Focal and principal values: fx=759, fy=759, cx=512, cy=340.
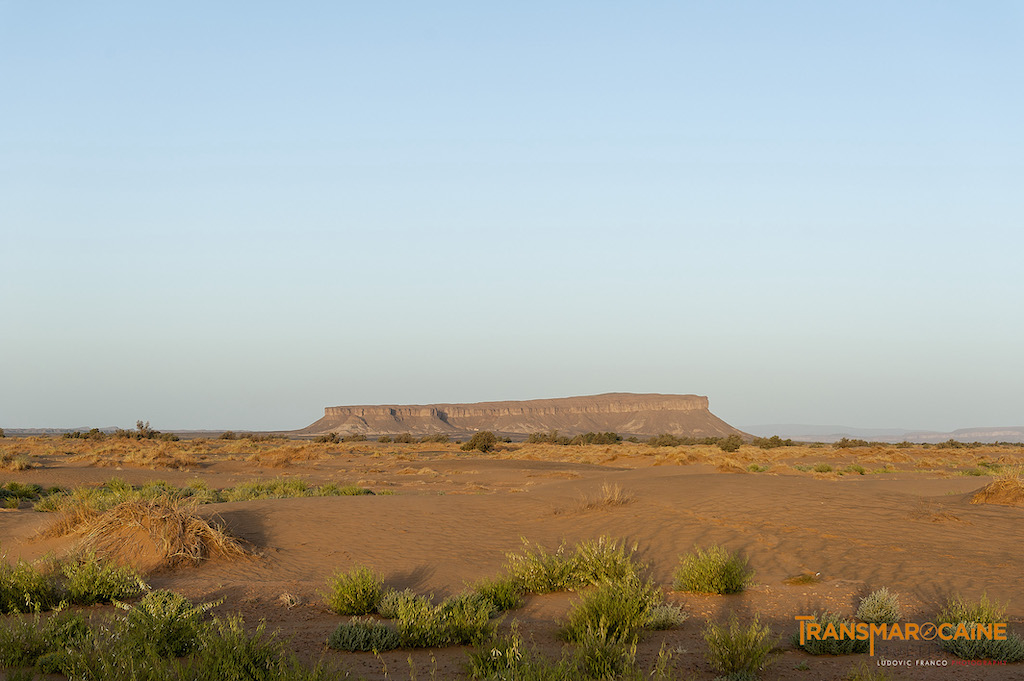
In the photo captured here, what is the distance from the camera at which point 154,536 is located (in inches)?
436

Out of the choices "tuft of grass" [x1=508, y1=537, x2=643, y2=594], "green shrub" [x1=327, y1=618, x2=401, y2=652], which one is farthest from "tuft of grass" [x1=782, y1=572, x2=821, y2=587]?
"green shrub" [x1=327, y1=618, x2=401, y2=652]

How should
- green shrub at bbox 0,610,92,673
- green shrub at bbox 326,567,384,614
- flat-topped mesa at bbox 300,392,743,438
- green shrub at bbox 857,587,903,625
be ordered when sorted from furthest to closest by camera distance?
1. flat-topped mesa at bbox 300,392,743,438
2. green shrub at bbox 326,567,384,614
3. green shrub at bbox 857,587,903,625
4. green shrub at bbox 0,610,92,673

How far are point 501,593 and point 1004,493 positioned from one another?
47.2 ft

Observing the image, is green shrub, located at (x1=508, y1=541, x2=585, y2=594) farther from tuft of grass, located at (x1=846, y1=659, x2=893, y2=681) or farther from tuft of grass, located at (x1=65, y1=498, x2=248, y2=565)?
tuft of grass, located at (x1=65, y1=498, x2=248, y2=565)

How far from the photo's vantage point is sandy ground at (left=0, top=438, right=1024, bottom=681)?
22.8 ft

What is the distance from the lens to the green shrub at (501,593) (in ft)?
28.1

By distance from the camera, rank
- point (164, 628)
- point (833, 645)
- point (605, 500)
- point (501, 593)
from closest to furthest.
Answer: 1. point (164, 628)
2. point (833, 645)
3. point (501, 593)
4. point (605, 500)

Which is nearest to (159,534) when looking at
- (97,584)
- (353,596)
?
(97,584)

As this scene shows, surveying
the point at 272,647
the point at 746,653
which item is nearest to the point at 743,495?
the point at 746,653

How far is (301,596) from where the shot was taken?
29.7 ft

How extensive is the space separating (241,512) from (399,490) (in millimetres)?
10378

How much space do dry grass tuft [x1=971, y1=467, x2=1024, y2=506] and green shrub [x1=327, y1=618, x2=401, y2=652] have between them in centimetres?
1578

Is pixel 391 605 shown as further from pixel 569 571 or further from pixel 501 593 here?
pixel 569 571

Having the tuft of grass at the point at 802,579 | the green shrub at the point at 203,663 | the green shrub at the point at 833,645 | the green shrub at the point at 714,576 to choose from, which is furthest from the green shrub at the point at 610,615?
the tuft of grass at the point at 802,579
